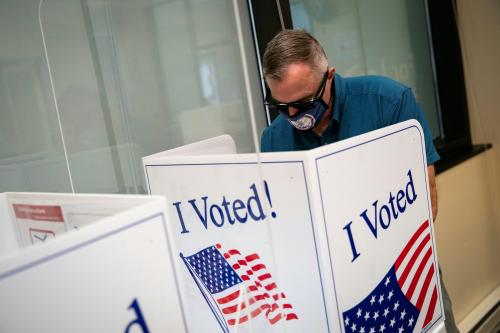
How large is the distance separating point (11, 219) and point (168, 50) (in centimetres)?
91

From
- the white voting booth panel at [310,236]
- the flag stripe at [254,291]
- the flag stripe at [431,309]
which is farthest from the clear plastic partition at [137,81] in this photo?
the flag stripe at [431,309]

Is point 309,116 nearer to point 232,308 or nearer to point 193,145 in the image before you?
point 193,145

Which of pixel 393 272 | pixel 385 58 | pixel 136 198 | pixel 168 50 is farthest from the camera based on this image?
pixel 385 58

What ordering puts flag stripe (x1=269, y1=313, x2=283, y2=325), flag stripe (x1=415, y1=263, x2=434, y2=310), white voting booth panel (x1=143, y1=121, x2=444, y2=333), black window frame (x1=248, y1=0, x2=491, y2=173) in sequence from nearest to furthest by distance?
white voting booth panel (x1=143, y1=121, x2=444, y2=333) < flag stripe (x1=269, y1=313, x2=283, y2=325) < flag stripe (x1=415, y1=263, x2=434, y2=310) < black window frame (x1=248, y1=0, x2=491, y2=173)

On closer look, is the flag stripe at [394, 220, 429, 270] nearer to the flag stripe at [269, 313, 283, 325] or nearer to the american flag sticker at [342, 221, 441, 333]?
the american flag sticker at [342, 221, 441, 333]

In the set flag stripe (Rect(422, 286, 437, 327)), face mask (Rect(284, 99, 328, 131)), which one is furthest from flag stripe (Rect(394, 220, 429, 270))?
face mask (Rect(284, 99, 328, 131))

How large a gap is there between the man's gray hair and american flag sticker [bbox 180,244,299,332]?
0.47 m

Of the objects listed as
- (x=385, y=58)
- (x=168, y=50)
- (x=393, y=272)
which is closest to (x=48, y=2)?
(x=168, y=50)

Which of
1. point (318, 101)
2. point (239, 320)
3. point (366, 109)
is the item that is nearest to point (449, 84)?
point (366, 109)

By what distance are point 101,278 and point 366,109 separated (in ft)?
3.14

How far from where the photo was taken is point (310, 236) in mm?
786

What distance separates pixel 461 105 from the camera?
3.00 meters

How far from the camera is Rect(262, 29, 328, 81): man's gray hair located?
3.75ft

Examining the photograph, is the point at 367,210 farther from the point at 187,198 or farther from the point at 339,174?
the point at 187,198
